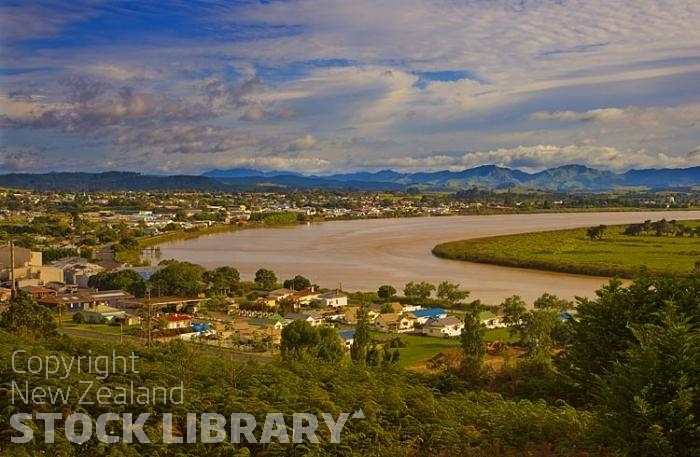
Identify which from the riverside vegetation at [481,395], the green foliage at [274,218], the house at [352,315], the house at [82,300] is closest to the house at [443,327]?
the house at [352,315]

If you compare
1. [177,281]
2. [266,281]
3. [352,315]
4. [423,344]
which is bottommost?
[423,344]

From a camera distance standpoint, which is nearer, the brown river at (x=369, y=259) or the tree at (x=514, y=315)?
the tree at (x=514, y=315)

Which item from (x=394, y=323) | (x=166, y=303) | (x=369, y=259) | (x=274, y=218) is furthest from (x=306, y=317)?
(x=274, y=218)

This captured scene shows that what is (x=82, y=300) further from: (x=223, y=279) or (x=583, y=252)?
(x=583, y=252)

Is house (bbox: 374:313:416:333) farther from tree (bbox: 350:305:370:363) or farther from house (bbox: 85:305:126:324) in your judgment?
house (bbox: 85:305:126:324)

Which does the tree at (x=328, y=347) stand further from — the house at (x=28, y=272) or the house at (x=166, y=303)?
the house at (x=28, y=272)

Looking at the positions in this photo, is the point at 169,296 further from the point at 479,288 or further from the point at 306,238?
the point at 306,238
